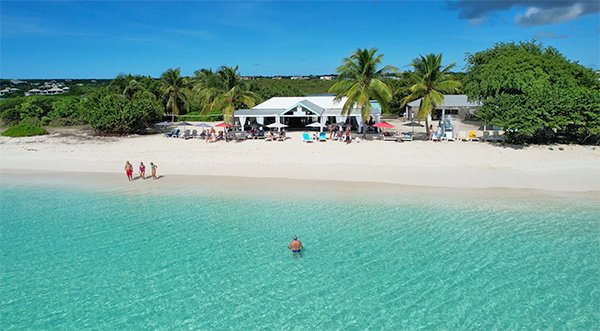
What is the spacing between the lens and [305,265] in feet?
42.5

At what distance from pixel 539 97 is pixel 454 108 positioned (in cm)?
1668

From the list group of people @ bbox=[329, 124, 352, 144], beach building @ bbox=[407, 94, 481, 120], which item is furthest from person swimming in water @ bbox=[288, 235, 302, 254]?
beach building @ bbox=[407, 94, 481, 120]

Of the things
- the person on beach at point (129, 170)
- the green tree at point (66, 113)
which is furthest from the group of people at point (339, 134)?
the green tree at point (66, 113)

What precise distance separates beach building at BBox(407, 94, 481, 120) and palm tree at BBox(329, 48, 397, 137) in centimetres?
1385

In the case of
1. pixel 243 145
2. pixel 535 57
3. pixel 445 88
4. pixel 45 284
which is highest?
pixel 535 57

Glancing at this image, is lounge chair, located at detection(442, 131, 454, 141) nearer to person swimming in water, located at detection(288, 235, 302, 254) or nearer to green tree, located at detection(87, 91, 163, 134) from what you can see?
person swimming in water, located at detection(288, 235, 302, 254)

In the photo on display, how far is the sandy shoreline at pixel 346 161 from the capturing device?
22.2 metres

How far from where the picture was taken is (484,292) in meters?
11.3

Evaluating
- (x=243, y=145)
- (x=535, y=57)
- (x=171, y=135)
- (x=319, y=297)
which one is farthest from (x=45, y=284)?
(x=535, y=57)

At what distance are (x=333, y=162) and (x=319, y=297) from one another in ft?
48.3

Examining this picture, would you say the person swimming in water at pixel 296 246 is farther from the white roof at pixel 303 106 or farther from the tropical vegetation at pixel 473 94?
the white roof at pixel 303 106

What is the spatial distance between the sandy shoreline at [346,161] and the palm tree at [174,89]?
12864 mm

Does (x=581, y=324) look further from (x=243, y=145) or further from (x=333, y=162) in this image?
(x=243, y=145)

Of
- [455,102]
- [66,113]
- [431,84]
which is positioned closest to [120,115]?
[66,113]
